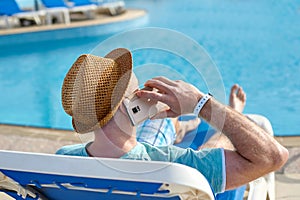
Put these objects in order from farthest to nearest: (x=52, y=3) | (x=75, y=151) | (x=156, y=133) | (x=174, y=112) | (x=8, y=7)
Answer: (x=52, y=3), (x=8, y=7), (x=156, y=133), (x=75, y=151), (x=174, y=112)

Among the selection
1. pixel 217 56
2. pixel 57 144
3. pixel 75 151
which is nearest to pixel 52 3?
pixel 217 56

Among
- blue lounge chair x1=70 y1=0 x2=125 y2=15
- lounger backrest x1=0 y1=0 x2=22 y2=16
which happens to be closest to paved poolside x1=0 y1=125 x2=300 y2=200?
lounger backrest x1=0 y1=0 x2=22 y2=16

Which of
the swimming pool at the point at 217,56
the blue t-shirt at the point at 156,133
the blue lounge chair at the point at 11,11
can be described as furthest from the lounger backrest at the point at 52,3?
the blue t-shirt at the point at 156,133

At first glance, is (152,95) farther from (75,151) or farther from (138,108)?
A: (75,151)

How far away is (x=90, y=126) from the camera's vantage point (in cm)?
171

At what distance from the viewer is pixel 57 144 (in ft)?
13.1

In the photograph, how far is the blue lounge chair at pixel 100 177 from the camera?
132 cm

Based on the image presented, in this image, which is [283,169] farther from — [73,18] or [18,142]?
[73,18]

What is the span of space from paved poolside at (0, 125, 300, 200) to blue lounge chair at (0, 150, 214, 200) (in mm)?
1685

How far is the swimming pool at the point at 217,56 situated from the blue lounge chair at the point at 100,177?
4.27 metres

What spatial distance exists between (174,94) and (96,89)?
26 cm

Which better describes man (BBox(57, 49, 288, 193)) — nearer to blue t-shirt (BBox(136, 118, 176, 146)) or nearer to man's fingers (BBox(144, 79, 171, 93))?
man's fingers (BBox(144, 79, 171, 93))

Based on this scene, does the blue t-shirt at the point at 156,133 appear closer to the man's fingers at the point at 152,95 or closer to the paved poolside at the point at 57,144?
the paved poolside at the point at 57,144

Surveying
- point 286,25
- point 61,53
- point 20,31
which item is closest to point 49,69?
point 61,53
